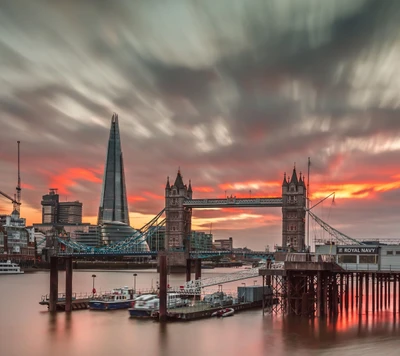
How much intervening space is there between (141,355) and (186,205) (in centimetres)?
14894

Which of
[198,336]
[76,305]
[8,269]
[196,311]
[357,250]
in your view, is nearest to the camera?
[198,336]

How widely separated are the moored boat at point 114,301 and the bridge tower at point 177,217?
391 feet

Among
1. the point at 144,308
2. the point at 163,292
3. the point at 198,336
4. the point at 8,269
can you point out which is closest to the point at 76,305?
the point at 144,308

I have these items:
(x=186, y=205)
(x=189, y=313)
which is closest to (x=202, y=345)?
(x=189, y=313)

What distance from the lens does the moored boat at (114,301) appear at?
6044 centimetres

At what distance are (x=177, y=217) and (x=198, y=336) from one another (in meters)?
145

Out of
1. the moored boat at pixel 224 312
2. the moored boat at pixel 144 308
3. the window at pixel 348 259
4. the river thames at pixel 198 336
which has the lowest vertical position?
the river thames at pixel 198 336

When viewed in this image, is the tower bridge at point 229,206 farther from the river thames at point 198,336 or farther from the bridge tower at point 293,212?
the river thames at point 198,336

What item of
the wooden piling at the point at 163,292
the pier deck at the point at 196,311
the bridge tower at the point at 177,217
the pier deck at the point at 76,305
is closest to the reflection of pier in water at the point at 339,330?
the pier deck at the point at 196,311

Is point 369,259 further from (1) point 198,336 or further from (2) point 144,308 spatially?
(2) point 144,308

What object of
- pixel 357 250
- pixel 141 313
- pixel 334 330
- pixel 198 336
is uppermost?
pixel 357 250

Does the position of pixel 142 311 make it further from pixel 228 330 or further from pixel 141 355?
pixel 141 355

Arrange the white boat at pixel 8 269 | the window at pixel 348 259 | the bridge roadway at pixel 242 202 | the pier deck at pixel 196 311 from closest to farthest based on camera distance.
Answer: the pier deck at pixel 196 311, the window at pixel 348 259, the white boat at pixel 8 269, the bridge roadway at pixel 242 202

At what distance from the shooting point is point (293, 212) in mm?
179250
